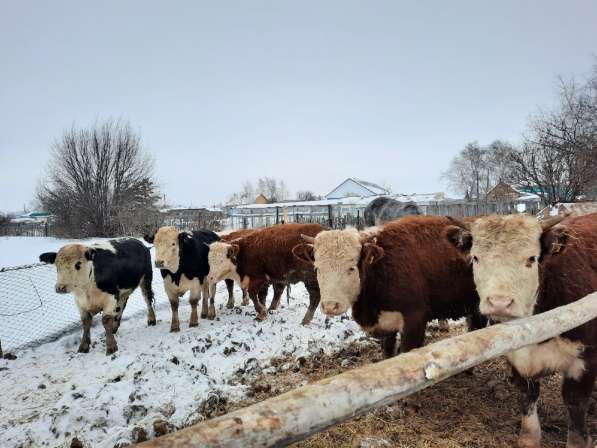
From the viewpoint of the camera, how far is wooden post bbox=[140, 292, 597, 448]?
1.10 metres

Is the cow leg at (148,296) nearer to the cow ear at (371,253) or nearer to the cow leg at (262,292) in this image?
the cow leg at (262,292)

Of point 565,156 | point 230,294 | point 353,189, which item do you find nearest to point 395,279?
point 230,294

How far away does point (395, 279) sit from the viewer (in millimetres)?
4113

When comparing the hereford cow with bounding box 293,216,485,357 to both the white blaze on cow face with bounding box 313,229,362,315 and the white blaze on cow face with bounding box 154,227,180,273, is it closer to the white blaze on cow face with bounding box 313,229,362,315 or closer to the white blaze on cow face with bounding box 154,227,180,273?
the white blaze on cow face with bounding box 313,229,362,315

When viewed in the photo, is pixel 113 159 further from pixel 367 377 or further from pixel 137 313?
pixel 367 377

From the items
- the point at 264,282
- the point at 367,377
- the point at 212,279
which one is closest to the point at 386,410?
the point at 367,377

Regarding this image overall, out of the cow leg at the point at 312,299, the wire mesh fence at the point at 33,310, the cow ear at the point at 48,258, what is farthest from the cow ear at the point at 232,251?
the cow ear at the point at 48,258

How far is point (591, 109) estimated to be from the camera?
1688cm

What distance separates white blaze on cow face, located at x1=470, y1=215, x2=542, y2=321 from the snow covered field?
3226 millimetres

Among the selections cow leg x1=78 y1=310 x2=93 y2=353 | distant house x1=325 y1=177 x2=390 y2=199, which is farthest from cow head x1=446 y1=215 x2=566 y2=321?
distant house x1=325 y1=177 x2=390 y2=199

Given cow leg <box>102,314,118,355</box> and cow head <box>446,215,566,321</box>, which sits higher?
cow head <box>446,215,566,321</box>

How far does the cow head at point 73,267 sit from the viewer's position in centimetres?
604

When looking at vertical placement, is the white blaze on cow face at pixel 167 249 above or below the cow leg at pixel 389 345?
above

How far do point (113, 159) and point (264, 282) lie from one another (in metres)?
19.9
